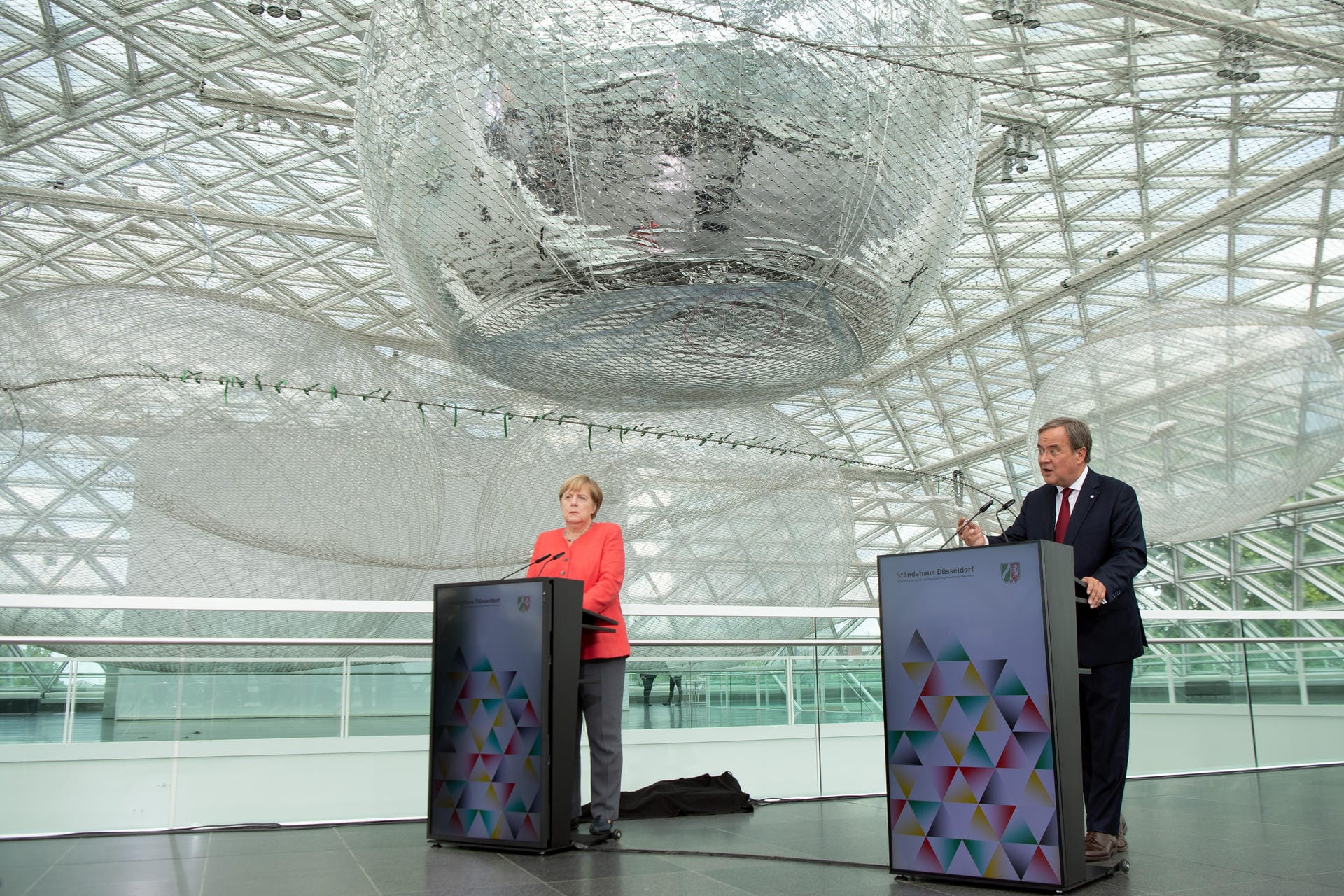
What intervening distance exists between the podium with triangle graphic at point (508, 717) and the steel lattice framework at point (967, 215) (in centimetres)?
410

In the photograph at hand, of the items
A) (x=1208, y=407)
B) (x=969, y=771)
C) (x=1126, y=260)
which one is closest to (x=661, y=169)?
(x=969, y=771)

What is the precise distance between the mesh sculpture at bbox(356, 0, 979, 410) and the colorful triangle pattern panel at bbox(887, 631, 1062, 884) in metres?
1.29

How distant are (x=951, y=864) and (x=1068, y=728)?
0.63 meters

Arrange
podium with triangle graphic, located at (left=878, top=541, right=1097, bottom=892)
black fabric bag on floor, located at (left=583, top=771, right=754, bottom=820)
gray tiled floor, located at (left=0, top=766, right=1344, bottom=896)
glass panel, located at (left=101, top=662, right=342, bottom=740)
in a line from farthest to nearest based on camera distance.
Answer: black fabric bag on floor, located at (left=583, top=771, right=754, bottom=820) → glass panel, located at (left=101, top=662, right=342, bottom=740) → gray tiled floor, located at (left=0, top=766, right=1344, bottom=896) → podium with triangle graphic, located at (left=878, top=541, right=1097, bottom=892)

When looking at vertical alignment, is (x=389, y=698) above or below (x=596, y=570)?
below

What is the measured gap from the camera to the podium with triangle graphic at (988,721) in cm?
368

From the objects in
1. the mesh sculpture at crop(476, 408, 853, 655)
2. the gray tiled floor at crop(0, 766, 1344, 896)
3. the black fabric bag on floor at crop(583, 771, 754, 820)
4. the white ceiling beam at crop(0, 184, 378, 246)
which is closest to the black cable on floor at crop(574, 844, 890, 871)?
the gray tiled floor at crop(0, 766, 1344, 896)

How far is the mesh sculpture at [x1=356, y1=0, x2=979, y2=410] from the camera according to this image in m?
3.11

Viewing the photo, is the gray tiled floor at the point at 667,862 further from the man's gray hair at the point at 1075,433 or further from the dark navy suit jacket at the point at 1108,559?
the man's gray hair at the point at 1075,433

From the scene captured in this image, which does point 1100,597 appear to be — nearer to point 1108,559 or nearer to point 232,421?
point 1108,559

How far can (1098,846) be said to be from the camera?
13.5ft

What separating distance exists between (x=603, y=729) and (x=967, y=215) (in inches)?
255

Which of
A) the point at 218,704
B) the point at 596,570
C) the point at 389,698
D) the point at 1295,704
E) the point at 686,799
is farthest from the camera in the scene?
the point at 1295,704

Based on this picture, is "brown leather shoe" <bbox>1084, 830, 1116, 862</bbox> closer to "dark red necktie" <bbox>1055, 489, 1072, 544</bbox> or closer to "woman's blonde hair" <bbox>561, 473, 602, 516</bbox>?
"dark red necktie" <bbox>1055, 489, 1072, 544</bbox>
